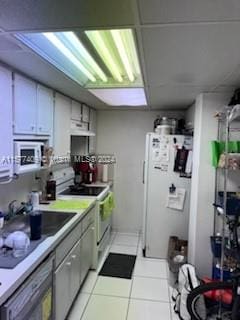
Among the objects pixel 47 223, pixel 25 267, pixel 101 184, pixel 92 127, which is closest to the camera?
pixel 25 267

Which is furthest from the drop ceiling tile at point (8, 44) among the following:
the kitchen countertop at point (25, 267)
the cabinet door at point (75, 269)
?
the cabinet door at point (75, 269)

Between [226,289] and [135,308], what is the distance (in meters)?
0.91

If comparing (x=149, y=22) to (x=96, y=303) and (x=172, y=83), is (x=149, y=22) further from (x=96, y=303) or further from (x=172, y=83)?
(x=96, y=303)

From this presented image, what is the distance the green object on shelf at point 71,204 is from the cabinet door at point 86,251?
30 cm

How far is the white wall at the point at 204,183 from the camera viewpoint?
2.71 meters

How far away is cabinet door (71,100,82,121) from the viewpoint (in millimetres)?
3367

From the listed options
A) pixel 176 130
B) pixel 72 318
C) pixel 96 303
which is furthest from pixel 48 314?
pixel 176 130

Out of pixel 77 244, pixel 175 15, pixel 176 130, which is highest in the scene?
pixel 175 15

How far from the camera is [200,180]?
9.04 ft

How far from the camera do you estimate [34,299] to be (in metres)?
1.57

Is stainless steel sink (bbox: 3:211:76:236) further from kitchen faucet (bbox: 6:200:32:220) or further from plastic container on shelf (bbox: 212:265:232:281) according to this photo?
plastic container on shelf (bbox: 212:265:232:281)

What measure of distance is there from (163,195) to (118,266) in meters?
1.11

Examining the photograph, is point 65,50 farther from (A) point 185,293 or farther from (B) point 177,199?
(B) point 177,199

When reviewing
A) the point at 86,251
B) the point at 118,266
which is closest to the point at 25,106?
the point at 86,251
